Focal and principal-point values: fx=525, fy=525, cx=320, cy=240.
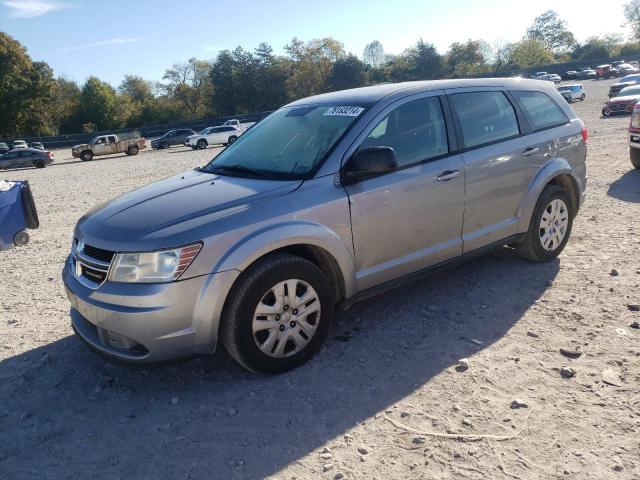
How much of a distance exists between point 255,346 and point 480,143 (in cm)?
259

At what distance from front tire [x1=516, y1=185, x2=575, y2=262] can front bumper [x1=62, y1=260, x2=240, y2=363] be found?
3147 mm

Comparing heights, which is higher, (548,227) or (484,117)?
(484,117)

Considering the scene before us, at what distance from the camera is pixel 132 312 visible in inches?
120

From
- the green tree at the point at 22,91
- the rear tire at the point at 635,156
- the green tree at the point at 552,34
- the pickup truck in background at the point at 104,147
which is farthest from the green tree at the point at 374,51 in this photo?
the rear tire at the point at 635,156

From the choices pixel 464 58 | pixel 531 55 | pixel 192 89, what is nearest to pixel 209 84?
pixel 192 89

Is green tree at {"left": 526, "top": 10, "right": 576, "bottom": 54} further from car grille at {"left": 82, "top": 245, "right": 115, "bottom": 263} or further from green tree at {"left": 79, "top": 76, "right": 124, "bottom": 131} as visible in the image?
car grille at {"left": 82, "top": 245, "right": 115, "bottom": 263}

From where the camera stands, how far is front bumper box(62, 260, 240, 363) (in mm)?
3043

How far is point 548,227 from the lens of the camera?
5.14 m

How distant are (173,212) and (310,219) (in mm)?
885

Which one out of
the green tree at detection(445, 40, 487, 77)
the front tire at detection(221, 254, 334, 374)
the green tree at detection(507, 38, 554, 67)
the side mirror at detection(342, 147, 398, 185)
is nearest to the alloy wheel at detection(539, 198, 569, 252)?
the side mirror at detection(342, 147, 398, 185)

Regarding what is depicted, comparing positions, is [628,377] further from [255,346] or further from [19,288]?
[19,288]

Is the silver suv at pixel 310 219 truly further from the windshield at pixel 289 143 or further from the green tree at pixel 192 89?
the green tree at pixel 192 89

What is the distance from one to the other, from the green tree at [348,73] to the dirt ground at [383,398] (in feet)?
258

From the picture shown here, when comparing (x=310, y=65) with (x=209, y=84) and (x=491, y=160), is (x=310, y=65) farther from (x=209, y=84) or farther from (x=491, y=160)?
(x=491, y=160)
